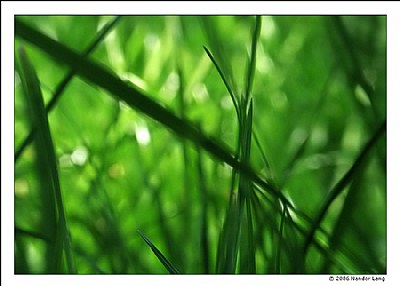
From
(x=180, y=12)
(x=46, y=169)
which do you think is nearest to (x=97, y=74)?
(x=46, y=169)

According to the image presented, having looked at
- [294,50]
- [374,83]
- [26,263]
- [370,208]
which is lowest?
[26,263]

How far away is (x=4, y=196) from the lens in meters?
0.55

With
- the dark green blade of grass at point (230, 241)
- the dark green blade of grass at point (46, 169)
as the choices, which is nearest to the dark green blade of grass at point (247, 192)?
the dark green blade of grass at point (230, 241)

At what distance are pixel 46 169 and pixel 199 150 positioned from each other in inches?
4.7

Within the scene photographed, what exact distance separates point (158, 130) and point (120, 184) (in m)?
0.09

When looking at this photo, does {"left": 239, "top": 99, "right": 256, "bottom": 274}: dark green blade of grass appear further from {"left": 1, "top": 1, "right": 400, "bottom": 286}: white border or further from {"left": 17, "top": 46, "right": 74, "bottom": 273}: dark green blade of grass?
{"left": 17, "top": 46, "right": 74, "bottom": 273}: dark green blade of grass

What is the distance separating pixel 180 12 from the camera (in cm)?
59

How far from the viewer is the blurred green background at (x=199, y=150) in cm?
59

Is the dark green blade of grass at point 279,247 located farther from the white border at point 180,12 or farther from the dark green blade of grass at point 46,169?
the dark green blade of grass at point 46,169

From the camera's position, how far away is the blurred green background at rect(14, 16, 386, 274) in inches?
23.3

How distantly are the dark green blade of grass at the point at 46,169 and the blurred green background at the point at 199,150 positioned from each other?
0.10 ft
